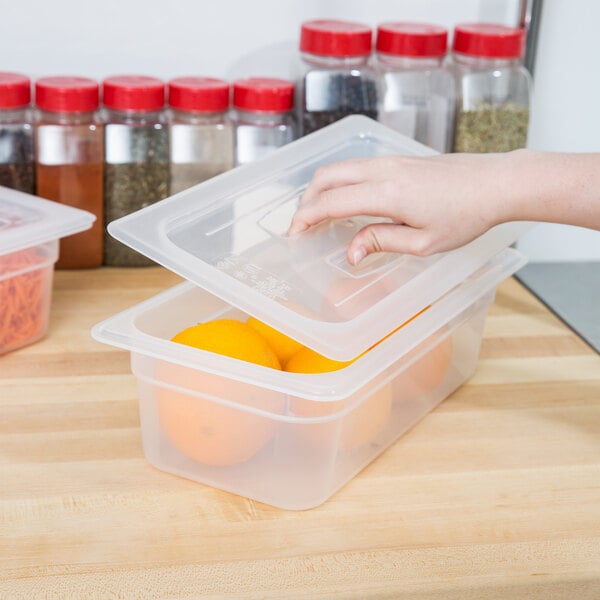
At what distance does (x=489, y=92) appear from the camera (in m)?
1.19

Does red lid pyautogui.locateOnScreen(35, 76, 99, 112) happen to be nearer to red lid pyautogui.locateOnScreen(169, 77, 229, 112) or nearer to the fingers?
red lid pyautogui.locateOnScreen(169, 77, 229, 112)

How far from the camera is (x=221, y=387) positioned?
74 cm

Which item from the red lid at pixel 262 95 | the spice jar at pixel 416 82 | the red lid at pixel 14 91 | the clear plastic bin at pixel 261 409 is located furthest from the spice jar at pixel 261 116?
the clear plastic bin at pixel 261 409

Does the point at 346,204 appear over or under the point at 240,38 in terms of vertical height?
A: under

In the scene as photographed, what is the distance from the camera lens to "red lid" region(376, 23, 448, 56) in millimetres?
1149

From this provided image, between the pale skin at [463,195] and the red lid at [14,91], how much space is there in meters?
0.44

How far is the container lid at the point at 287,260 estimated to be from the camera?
0.74 m

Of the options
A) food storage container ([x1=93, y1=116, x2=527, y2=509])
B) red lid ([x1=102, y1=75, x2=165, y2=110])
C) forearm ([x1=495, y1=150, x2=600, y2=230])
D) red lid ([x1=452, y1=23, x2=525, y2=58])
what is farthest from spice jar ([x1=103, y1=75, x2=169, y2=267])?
forearm ([x1=495, y1=150, x2=600, y2=230])

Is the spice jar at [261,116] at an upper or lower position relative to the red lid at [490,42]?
lower

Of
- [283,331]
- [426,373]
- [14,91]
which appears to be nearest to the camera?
[283,331]

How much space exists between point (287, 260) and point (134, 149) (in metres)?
0.39

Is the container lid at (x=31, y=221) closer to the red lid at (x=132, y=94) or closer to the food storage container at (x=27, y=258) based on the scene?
the food storage container at (x=27, y=258)

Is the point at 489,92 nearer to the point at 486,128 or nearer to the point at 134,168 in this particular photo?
the point at 486,128

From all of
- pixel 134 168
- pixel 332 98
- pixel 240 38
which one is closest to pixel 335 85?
pixel 332 98
